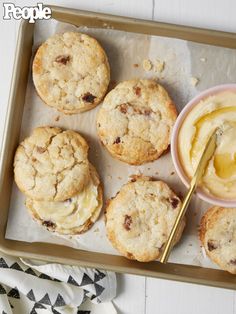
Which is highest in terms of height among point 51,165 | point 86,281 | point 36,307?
point 51,165

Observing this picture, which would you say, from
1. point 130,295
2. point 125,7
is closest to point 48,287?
point 130,295

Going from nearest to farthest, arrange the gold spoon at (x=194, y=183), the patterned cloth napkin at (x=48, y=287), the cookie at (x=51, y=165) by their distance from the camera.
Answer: the gold spoon at (x=194, y=183) → the cookie at (x=51, y=165) → the patterned cloth napkin at (x=48, y=287)

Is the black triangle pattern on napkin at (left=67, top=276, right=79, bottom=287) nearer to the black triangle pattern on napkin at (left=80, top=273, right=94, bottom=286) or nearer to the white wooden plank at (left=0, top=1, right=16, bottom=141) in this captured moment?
the black triangle pattern on napkin at (left=80, top=273, right=94, bottom=286)

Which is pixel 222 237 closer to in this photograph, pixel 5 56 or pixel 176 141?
pixel 176 141

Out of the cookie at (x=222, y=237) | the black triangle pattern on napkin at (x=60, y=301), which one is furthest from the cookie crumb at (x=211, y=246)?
the black triangle pattern on napkin at (x=60, y=301)

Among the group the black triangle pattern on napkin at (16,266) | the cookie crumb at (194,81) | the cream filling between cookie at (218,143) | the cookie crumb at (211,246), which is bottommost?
the black triangle pattern on napkin at (16,266)

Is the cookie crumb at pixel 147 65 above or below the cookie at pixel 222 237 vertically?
above

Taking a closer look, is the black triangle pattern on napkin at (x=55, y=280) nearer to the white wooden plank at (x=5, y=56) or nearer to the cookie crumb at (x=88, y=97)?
the white wooden plank at (x=5, y=56)

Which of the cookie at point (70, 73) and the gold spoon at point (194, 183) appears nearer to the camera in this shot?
the gold spoon at point (194, 183)
